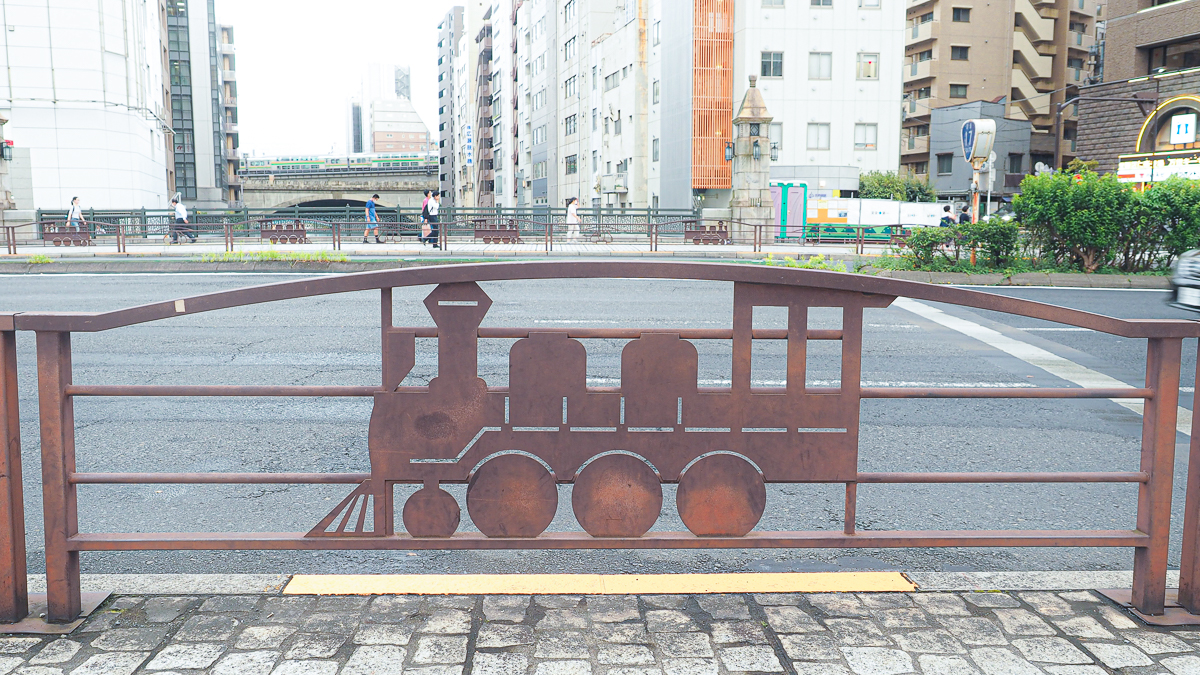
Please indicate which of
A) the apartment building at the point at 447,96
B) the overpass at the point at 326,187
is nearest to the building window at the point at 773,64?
the overpass at the point at 326,187

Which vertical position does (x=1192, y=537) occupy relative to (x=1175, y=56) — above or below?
below

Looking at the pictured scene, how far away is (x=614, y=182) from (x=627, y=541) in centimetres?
5665

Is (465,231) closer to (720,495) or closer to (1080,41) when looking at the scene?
(720,495)

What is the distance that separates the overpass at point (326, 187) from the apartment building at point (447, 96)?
34209 mm

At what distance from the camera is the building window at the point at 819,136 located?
157 ft

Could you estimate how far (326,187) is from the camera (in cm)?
8406

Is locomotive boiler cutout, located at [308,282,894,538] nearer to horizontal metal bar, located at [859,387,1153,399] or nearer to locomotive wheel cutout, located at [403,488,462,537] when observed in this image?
locomotive wheel cutout, located at [403,488,462,537]

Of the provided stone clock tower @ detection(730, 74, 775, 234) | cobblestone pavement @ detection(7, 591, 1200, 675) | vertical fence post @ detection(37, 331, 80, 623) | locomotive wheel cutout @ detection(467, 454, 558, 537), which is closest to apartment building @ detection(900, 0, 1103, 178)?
stone clock tower @ detection(730, 74, 775, 234)

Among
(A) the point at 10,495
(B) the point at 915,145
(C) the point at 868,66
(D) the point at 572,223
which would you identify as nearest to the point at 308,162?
(B) the point at 915,145

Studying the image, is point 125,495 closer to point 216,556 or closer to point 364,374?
point 216,556

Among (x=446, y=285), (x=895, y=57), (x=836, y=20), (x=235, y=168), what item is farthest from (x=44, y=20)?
(x=235, y=168)

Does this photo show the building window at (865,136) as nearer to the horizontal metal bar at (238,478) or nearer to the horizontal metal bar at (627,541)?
the horizontal metal bar at (627,541)

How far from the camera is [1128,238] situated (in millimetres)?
17297

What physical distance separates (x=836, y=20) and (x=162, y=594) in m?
49.7
